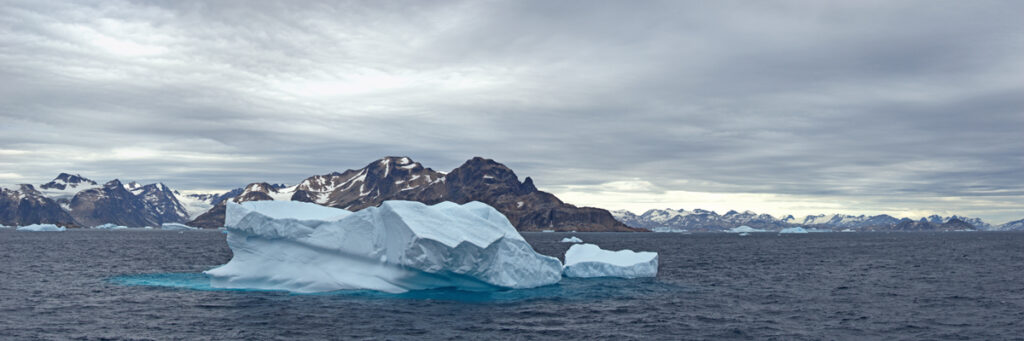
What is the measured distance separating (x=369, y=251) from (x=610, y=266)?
20.0 metres

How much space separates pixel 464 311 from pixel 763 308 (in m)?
16.3

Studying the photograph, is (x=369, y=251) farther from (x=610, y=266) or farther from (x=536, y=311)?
(x=610, y=266)

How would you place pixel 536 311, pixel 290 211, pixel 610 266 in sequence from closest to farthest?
1. pixel 536 311
2. pixel 290 211
3. pixel 610 266

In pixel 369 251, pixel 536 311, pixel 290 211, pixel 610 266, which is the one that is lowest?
pixel 536 311

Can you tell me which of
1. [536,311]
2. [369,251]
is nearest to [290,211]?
[369,251]

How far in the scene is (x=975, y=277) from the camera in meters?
52.8

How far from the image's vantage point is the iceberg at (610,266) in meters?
50.0

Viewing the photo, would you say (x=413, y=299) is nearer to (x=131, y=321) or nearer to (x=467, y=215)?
(x=467, y=215)

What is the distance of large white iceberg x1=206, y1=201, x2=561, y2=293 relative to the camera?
36.7 m

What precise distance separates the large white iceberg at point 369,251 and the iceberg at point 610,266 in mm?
9117

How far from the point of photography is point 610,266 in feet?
164

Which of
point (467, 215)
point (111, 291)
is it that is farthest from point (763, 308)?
point (111, 291)

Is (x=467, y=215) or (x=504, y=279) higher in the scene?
(x=467, y=215)

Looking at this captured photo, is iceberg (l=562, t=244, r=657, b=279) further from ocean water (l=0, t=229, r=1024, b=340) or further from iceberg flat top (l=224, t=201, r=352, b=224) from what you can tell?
iceberg flat top (l=224, t=201, r=352, b=224)
